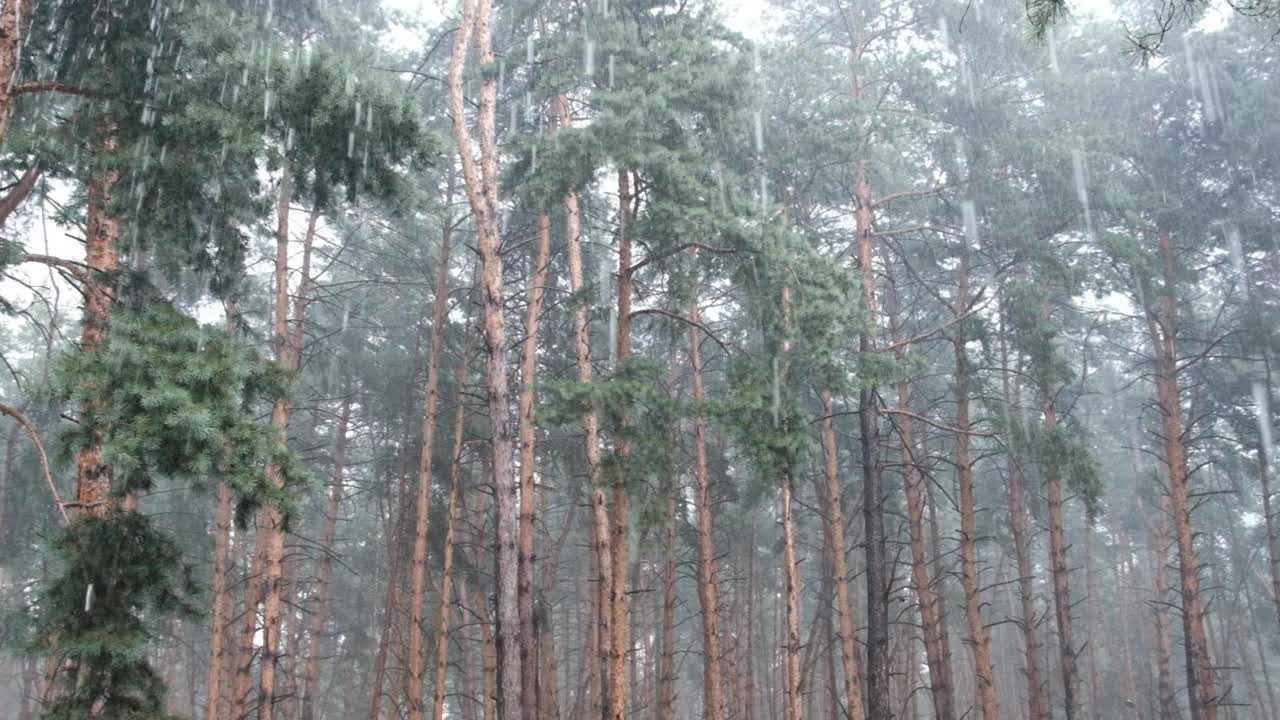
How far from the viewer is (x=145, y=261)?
1562cm

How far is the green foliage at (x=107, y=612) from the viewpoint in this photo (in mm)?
6297

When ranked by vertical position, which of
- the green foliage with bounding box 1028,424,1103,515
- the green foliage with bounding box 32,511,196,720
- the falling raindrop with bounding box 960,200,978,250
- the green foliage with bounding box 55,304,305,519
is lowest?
the green foliage with bounding box 32,511,196,720

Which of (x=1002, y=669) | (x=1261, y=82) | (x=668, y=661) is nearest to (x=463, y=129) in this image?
(x=668, y=661)

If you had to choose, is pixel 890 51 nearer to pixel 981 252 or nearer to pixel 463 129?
pixel 981 252

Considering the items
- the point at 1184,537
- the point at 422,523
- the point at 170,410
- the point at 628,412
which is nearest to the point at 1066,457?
the point at 1184,537

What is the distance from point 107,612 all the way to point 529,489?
5373 millimetres

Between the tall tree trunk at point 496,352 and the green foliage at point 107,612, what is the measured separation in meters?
2.83

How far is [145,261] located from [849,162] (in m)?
11.4

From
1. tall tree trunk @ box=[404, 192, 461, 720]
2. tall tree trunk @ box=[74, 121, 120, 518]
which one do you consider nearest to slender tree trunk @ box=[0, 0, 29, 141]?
tall tree trunk @ box=[74, 121, 120, 518]

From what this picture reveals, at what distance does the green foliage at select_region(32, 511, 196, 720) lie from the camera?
20.7ft

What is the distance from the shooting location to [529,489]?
11430mm

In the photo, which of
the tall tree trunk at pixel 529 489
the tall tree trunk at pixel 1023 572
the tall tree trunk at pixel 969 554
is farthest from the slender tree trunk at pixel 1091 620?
the tall tree trunk at pixel 529 489

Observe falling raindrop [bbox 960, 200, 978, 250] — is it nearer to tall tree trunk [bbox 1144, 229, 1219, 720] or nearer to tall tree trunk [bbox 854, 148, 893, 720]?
tall tree trunk [bbox 854, 148, 893, 720]

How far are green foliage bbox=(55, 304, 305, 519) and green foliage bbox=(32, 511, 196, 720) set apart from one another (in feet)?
2.60
